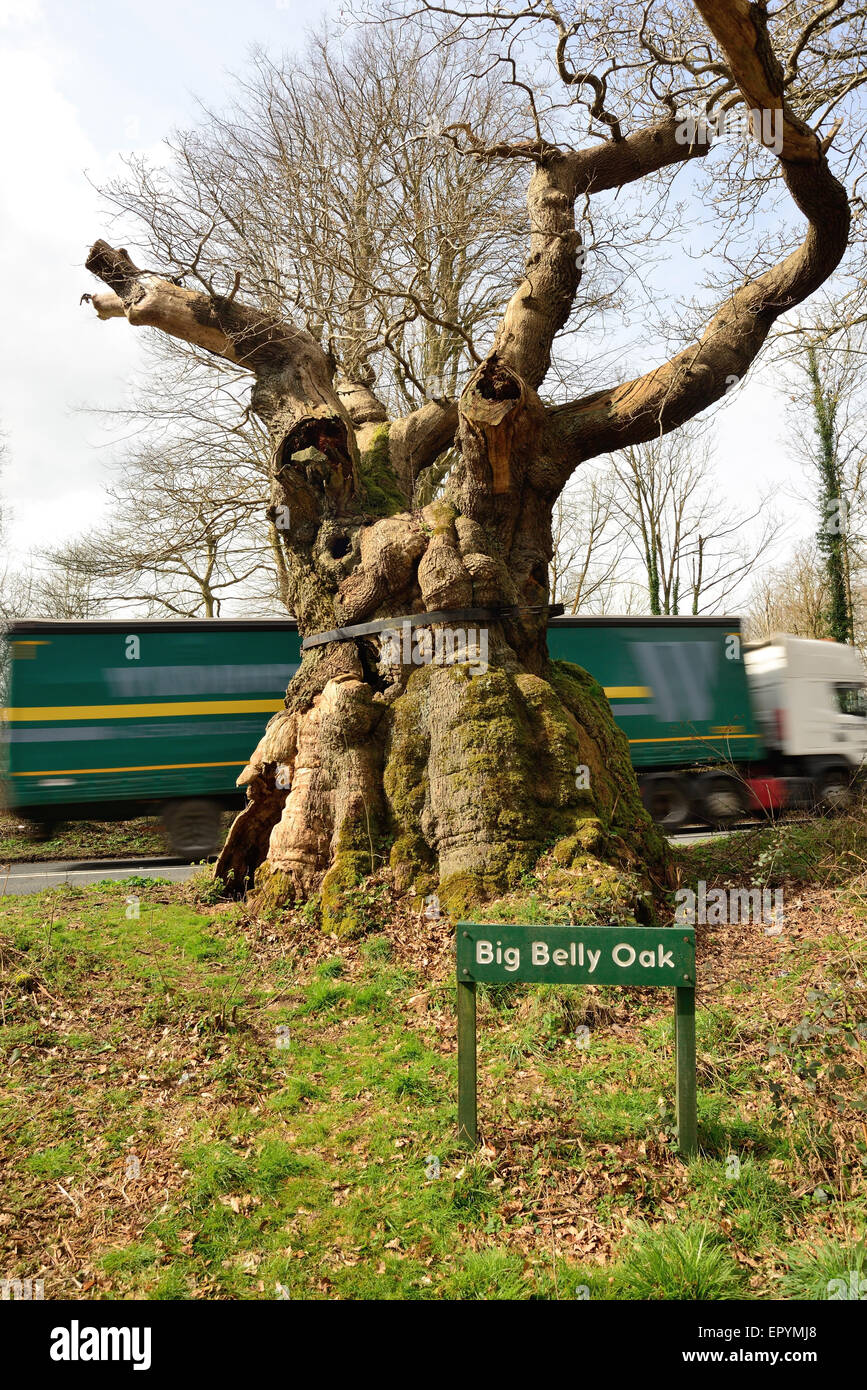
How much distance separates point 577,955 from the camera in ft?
12.3

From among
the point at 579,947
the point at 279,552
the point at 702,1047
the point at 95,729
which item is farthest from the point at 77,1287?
the point at 279,552

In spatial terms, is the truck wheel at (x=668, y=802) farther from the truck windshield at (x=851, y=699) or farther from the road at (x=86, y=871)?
the road at (x=86, y=871)

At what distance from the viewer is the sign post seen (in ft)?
12.0

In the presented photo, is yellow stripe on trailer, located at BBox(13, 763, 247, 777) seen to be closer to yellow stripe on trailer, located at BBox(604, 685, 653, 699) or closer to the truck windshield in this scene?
yellow stripe on trailer, located at BBox(604, 685, 653, 699)

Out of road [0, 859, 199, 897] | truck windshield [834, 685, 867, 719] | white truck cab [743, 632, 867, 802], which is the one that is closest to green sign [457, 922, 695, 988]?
road [0, 859, 199, 897]

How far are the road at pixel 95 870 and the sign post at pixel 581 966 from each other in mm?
7654

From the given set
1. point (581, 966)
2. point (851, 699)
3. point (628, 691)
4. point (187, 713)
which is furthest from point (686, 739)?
point (581, 966)

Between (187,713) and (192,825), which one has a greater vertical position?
(187,713)

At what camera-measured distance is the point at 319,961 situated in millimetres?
6375

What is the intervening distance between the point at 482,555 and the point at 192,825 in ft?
26.1

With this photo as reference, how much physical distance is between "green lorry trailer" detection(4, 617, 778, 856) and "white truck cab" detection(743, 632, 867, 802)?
691 mm

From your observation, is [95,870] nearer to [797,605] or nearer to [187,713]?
[187,713]

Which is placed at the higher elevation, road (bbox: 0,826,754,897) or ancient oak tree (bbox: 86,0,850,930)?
ancient oak tree (bbox: 86,0,850,930)

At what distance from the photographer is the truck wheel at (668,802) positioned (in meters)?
15.3
